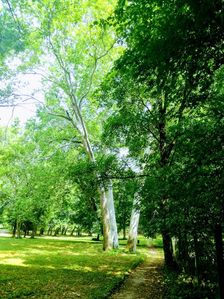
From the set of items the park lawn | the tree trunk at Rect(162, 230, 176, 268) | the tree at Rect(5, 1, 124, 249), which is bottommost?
the park lawn

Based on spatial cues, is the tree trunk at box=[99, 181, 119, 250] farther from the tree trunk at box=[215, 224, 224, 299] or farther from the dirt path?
the tree trunk at box=[215, 224, 224, 299]

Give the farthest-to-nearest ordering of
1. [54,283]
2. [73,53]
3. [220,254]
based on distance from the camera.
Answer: [73,53], [54,283], [220,254]

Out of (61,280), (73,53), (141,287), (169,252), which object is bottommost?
(141,287)

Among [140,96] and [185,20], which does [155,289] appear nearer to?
[140,96]

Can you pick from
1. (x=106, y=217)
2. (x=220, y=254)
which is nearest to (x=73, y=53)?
(x=106, y=217)

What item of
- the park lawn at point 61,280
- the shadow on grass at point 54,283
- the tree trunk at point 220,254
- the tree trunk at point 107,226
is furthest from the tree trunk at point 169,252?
→ the tree trunk at point 107,226

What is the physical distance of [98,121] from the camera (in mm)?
22250

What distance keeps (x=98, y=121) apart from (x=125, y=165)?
10430mm

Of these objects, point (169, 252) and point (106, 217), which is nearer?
point (169, 252)

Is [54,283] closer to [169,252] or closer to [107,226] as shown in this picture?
[169,252]

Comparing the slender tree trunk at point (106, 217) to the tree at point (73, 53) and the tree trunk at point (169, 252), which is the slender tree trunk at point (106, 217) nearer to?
the tree at point (73, 53)

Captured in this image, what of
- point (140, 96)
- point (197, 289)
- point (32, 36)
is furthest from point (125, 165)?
point (32, 36)

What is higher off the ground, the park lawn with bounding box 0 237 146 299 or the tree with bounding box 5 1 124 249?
the tree with bounding box 5 1 124 249

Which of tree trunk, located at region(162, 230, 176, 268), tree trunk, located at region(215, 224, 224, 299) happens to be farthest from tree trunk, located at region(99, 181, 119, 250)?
tree trunk, located at region(215, 224, 224, 299)
